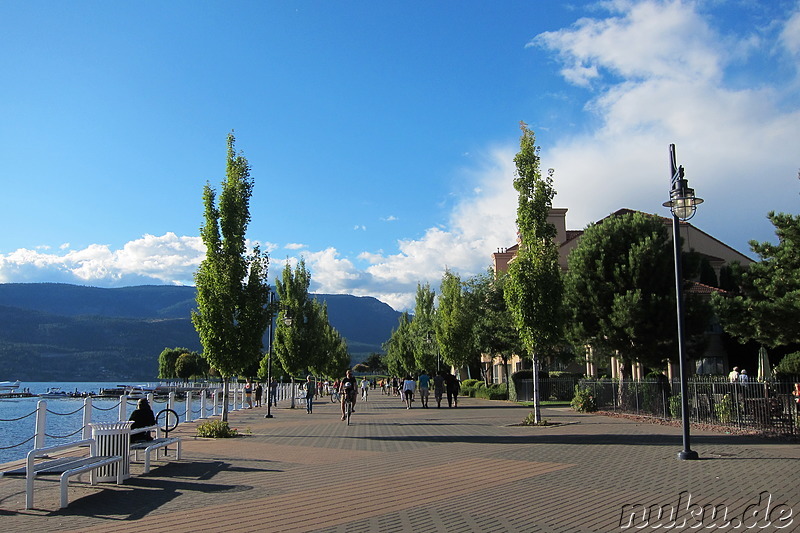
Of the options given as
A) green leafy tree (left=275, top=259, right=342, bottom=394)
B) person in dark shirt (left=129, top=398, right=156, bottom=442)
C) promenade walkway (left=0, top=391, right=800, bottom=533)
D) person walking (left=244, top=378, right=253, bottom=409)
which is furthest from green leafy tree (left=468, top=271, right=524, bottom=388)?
person in dark shirt (left=129, top=398, right=156, bottom=442)

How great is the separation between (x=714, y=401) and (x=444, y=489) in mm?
12837

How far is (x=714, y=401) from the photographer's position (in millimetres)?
19281

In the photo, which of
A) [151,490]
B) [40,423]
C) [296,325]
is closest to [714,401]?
[151,490]

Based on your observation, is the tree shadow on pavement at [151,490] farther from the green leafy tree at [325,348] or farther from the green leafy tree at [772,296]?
the green leafy tree at [325,348]

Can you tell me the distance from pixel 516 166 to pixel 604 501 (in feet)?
50.4

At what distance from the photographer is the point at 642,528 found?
23.1ft

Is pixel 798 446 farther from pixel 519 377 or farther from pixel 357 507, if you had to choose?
pixel 519 377

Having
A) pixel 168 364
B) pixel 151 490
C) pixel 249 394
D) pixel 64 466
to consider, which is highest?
pixel 64 466

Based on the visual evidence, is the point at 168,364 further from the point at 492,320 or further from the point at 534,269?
the point at 534,269

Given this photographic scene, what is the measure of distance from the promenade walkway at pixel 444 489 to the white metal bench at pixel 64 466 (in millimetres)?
255

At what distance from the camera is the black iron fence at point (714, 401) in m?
16.4

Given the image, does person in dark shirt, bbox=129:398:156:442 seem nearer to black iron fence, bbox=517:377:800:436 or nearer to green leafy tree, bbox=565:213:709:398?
black iron fence, bbox=517:377:800:436

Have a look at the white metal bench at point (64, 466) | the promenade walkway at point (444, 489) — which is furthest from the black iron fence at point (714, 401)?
the white metal bench at point (64, 466)

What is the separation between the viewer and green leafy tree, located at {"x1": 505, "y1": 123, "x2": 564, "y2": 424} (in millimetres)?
21562
